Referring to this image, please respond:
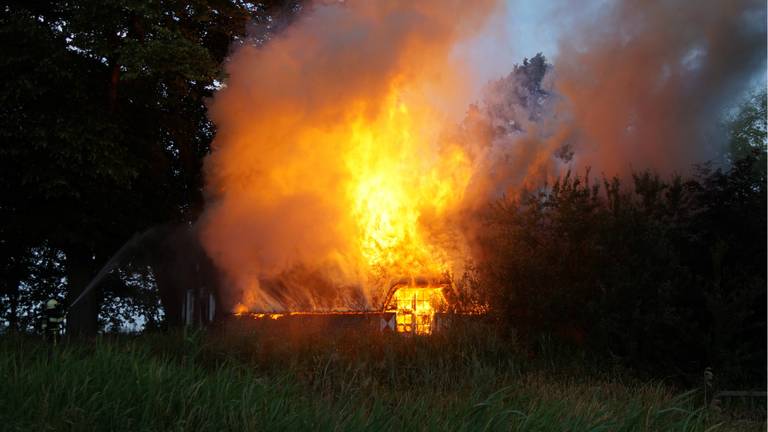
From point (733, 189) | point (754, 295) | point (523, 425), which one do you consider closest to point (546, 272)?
point (754, 295)

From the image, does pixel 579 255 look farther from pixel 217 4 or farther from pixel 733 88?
pixel 217 4

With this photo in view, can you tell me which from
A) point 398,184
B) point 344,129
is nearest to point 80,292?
point 344,129

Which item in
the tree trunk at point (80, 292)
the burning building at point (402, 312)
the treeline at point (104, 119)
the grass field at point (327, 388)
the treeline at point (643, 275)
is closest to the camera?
the grass field at point (327, 388)

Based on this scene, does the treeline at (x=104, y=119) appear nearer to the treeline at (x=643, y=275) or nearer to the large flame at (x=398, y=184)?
the large flame at (x=398, y=184)

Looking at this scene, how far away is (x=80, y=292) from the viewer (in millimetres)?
17516

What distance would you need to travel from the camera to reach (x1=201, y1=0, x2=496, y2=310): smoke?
607 inches

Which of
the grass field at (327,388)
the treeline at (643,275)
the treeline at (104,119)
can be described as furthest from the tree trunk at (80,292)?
the treeline at (643,275)

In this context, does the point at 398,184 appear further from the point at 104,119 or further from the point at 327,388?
the point at 327,388

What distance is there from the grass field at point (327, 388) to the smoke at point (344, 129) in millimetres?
4917

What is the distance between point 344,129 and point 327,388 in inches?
331

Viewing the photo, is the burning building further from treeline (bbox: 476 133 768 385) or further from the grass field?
the grass field

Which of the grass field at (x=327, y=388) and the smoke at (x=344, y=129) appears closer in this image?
the grass field at (x=327, y=388)

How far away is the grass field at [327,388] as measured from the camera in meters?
6.34

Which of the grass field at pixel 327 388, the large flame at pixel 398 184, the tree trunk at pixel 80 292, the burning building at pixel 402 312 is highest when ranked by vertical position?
Answer: the large flame at pixel 398 184
